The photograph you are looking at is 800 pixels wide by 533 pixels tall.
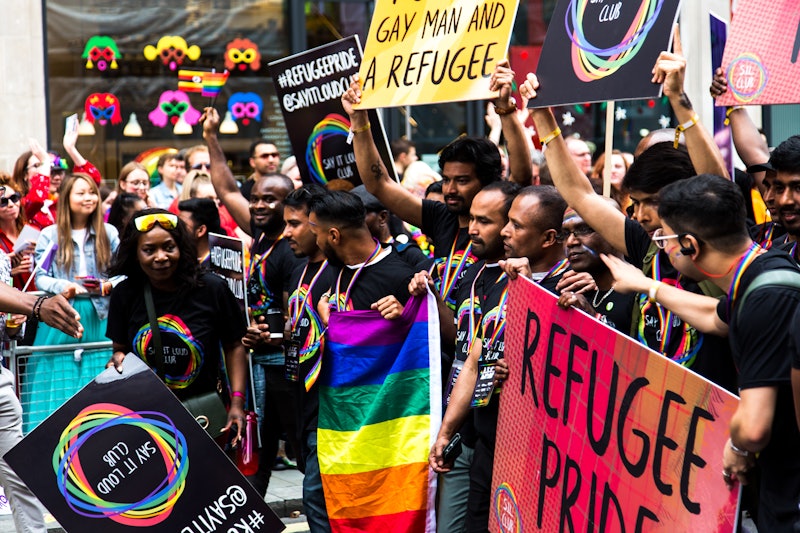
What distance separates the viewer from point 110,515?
562 cm

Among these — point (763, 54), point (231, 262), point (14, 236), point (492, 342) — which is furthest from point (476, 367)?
point (14, 236)

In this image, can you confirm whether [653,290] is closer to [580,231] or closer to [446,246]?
[580,231]

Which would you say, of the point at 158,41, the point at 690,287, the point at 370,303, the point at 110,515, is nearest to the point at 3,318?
the point at 110,515

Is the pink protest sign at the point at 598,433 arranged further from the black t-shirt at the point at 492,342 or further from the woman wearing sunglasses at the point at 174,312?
the woman wearing sunglasses at the point at 174,312

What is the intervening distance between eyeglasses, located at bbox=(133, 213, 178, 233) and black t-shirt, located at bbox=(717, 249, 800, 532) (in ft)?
11.2

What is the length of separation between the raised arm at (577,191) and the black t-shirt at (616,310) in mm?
189

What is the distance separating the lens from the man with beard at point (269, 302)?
22.3 ft

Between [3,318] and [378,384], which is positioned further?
[3,318]

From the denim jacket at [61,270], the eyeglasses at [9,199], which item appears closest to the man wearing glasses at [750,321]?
the denim jacket at [61,270]

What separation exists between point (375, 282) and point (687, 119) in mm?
1846

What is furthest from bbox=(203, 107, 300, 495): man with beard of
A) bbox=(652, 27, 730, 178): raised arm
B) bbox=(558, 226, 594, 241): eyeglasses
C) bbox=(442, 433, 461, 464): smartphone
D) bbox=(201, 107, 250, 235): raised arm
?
bbox=(652, 27, 730, 178): raised arm

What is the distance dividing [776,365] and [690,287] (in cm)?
87

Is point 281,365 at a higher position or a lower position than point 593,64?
lower

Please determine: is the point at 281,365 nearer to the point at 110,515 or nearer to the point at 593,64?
the point at 110,515
